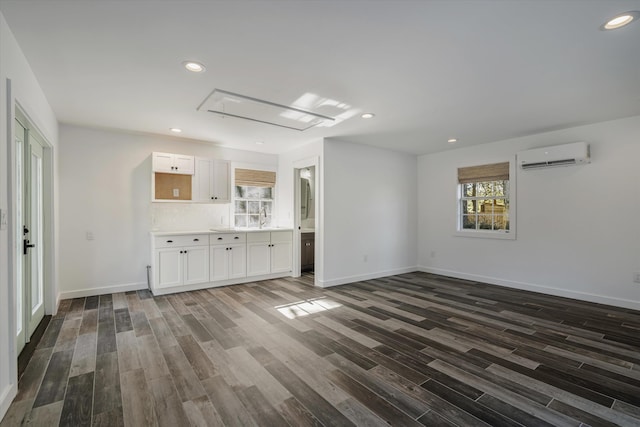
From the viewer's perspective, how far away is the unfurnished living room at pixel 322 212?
1.94m

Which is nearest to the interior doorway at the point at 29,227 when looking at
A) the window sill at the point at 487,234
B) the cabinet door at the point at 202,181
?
the cabinet door at the point at 202,181

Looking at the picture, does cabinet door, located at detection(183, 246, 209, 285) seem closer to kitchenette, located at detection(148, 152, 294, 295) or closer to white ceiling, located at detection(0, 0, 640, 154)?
kitchenette, located at detection(148, 152, 294, 295)

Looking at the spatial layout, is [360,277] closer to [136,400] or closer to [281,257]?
[281,257]

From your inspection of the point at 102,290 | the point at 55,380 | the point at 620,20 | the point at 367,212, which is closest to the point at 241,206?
the point at 367,212

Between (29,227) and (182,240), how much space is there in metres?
1.79

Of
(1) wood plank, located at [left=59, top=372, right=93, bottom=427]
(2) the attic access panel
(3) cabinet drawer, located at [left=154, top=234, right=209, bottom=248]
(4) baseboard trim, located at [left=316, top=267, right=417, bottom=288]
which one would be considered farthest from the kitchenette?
(1) wood plank, located at [left=59, top=372, right=93, bottom=427]

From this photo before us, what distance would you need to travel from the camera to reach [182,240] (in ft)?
15.1

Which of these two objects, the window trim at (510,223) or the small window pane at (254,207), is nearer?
the window trim at (510,223)

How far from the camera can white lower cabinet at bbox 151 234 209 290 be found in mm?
4430

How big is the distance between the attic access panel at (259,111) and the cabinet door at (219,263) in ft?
7.24

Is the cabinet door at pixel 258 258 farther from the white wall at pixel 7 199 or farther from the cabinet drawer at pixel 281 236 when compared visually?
the white wall at pixel 7 199

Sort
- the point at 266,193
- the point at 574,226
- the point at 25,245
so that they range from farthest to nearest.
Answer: the point at 266,193 < the point at 574,226 < the point at 25,245

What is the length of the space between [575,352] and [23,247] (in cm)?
517

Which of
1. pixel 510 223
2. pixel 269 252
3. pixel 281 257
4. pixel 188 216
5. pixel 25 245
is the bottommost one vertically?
pixel 281 257
